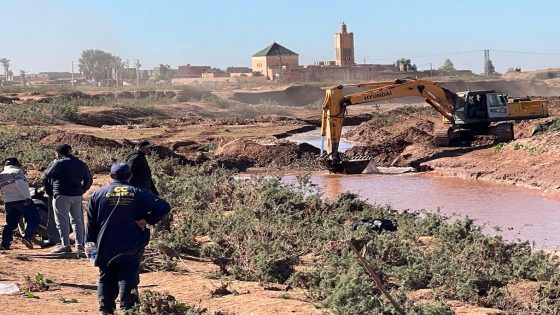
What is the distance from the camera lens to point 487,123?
32594 millimetres

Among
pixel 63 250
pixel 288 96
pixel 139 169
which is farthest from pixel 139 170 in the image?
pixel 288 96

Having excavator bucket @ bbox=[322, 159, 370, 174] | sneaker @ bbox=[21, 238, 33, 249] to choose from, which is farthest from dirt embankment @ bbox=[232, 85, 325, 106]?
sneaker @ bbox=[21, 238, 33, 249]

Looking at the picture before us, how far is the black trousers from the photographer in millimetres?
8125

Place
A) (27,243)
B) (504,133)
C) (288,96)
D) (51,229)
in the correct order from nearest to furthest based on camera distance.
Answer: (27,243) < (51,229) < (504,133) < (288,96)

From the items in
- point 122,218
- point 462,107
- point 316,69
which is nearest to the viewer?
point 122,218

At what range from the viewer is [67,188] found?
40.0ft

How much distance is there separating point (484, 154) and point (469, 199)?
22.9 feet

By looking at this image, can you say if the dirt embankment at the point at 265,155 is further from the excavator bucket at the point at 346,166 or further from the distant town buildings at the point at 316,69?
the distant town buildings at the point at 316,69

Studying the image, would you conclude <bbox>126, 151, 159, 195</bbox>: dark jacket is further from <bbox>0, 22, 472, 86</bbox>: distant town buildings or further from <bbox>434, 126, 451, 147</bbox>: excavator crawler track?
<bbox>0, 22, 472, 86</bbox>: distant town buildings

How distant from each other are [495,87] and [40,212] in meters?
74.6

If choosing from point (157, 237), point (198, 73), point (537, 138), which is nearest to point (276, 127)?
point (537, 138)

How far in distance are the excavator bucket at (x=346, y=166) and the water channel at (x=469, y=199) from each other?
28 cm

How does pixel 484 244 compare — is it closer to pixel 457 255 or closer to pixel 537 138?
pixel 457 255

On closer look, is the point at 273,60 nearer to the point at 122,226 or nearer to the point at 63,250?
the point at 63,250
